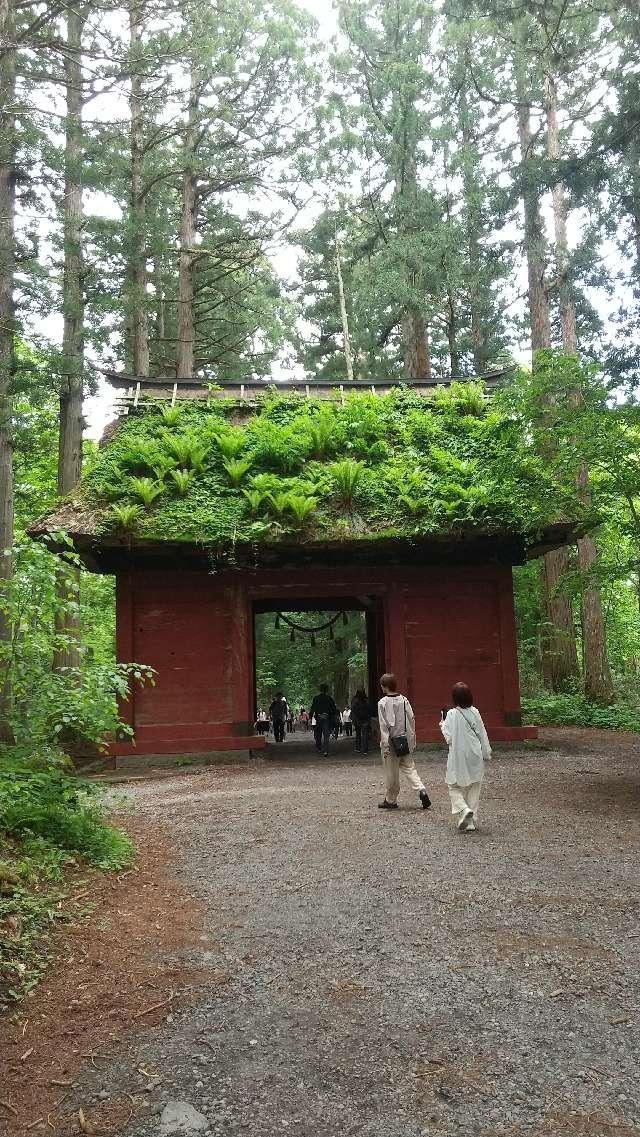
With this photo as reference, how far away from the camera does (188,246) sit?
20.5m

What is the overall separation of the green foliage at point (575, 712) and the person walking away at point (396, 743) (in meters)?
9.00

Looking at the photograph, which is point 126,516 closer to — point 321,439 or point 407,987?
point 321,439

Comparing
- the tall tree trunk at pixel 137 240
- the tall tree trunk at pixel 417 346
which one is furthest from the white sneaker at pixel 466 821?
the tall tree trunk at pixel 417 346

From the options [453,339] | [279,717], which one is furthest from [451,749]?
[453,339]

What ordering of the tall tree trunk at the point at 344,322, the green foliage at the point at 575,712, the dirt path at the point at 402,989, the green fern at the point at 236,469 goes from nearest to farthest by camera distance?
the dirt path at the point at 402,989, the green fern at the point at 236,469, the green foliage at the point at 575,712, the tall tree trunk at the point at 344,322

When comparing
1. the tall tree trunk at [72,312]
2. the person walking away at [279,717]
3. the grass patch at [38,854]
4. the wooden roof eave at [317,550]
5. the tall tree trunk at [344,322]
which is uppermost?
the tall tree trunk at [344,322]

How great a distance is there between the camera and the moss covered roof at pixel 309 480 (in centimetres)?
1158

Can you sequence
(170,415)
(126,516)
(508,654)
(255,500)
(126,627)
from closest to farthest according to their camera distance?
(126,516) < (255,500) < (126,627) < (508,654) < (170,415)

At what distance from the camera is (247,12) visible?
18.6m

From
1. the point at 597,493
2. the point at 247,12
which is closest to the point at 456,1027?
the point at 597,493

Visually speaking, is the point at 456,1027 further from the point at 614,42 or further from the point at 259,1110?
the point at 614,42

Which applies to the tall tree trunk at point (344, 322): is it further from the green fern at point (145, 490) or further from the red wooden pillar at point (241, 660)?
the green fern at point (145, 490)

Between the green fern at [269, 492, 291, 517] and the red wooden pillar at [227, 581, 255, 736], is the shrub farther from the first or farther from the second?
the red wooden pillar at [227, 581, 255, 736]

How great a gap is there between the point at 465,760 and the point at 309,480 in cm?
706
